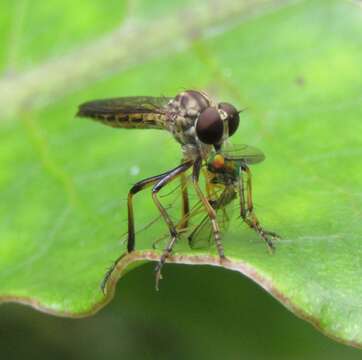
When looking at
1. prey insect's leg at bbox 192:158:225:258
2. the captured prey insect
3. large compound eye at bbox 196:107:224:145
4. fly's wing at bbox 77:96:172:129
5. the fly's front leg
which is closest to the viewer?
prey insect's leg at bbox 192:158:225:258

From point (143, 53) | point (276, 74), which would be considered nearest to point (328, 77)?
point (276, 74)

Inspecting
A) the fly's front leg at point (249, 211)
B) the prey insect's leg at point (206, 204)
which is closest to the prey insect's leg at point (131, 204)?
the prey insect's leg at point (206, 204)

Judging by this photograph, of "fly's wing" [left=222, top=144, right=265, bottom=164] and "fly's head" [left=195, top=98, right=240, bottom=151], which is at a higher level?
"fly's head" [left=195, top=98, right=240, bottom=151]

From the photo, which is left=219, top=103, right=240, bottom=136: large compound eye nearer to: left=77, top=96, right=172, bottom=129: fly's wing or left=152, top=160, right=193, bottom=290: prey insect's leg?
left=152, top=160, right=193, bottom=290: prey insect's leg

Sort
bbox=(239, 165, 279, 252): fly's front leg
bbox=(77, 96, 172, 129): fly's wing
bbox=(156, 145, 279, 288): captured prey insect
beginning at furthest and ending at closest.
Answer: bbox=(77, 96, 172, 129): fly's wing, bbox=(156, 145, 279, 288): captured prey insect, bbox=(239, 165, 279, 252): fly's front leg

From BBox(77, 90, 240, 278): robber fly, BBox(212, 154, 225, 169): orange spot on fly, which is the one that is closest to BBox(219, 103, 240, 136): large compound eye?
BBox(77, 90, 240, 278): robber fly

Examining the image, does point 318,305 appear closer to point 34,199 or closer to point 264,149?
point 264,149
